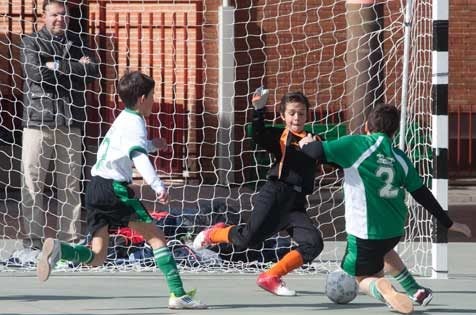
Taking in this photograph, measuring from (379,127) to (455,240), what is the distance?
14.9ft

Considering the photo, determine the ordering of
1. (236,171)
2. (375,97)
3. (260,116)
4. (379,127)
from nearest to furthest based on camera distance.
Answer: (379,127), (260,116), (375,97), (236,171)

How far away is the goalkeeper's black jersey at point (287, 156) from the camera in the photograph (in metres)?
9.34

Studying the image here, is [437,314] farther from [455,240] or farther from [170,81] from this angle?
[170,81]

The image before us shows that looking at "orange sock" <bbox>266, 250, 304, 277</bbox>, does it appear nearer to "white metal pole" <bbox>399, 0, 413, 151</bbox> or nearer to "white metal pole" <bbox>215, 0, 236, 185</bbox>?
"white metal pole" <bbox>399, 0, 413, 151</bbox>

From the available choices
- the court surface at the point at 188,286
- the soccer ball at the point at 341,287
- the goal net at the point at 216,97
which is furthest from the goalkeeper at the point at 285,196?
the goal net at the point at 216,97

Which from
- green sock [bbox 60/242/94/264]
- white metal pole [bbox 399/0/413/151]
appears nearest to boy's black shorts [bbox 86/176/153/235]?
green sock [bbox 60/242/94/264]

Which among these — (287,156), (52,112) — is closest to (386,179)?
(287,156)

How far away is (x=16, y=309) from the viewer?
8.69 m

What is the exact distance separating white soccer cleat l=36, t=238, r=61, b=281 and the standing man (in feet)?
8.40

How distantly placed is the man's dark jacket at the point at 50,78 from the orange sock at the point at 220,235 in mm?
1996

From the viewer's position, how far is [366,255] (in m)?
8.58

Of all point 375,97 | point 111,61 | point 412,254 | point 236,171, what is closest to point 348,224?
point 412,254

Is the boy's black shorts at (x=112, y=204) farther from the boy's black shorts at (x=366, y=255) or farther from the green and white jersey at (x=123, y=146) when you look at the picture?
the boy's black shorts at (x=366, y=255)

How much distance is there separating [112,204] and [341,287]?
4.92 feet
